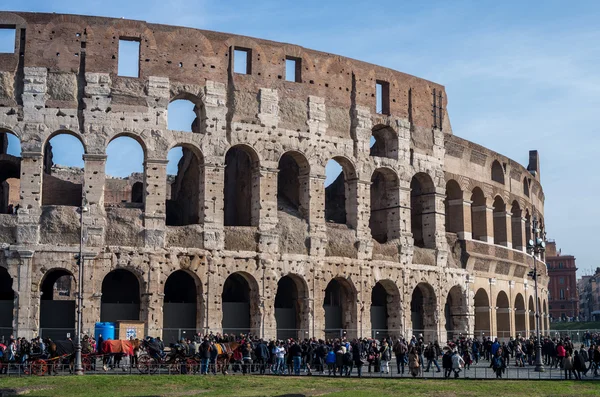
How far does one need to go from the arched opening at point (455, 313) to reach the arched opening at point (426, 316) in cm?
164

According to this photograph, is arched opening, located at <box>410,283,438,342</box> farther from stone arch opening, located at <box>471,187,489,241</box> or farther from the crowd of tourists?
the crowd of tourists

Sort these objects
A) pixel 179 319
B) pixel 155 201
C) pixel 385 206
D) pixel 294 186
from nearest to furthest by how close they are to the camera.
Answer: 1. pixel 155 201
2. pixel 179 319
3. pixel 294 186
4. pixel 385 206

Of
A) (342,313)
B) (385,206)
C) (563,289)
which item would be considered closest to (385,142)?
(385,206)

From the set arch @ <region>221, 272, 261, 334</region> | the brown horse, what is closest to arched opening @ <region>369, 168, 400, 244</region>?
arch @ <region>221, 272, 261, 334</region>

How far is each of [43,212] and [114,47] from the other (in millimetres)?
6909

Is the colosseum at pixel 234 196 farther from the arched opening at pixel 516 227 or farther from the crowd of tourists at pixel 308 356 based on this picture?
the arched opening at pixel 516 227

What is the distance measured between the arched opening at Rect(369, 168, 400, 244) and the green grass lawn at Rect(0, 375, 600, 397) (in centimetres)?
1458

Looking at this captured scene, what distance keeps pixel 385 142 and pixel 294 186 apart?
4.75 metres

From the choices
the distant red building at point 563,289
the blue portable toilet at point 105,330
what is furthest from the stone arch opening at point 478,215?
the distant red building at point 563,289

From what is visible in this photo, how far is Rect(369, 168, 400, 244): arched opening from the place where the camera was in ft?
126

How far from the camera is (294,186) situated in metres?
38.7

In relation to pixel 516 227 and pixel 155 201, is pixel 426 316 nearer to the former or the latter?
pixel 516 227

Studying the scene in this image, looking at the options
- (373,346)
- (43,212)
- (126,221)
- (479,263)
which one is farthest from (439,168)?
(43,212)

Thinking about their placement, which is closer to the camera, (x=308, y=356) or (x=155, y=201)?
(x=308, y=356)
